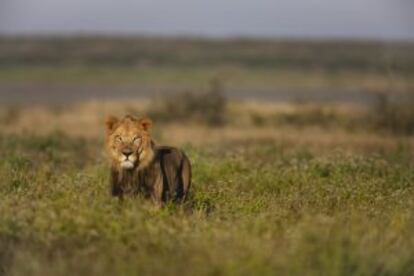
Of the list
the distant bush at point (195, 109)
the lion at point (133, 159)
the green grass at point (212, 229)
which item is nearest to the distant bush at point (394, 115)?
the distant bush at point (195, 109)

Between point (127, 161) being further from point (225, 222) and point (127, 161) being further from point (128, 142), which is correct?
point (225, 222)

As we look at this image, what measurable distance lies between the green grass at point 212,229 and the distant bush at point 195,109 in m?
19.3

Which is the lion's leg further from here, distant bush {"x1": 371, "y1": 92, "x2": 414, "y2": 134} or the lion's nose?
distant bush {"x1": 371, "y1": 92, "x2": 414, "y2": 134}

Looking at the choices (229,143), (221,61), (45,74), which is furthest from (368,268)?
(221,61)

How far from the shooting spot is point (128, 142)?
956cm

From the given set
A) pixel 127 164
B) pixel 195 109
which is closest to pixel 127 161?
pixel 127 164

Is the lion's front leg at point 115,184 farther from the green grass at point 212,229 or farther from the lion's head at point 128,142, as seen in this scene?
the green grass at point 212,229

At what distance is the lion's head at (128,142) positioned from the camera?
9531mm

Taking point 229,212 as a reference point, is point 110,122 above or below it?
above

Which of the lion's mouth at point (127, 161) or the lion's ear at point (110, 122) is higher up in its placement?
the lion's ear at point (110, 122)

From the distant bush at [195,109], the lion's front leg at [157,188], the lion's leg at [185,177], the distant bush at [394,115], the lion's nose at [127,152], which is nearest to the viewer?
the lion's nose at [127,152]

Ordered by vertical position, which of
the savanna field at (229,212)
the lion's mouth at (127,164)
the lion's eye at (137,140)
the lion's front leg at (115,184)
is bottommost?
the savanna field at (229,212)

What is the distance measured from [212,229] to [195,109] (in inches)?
931

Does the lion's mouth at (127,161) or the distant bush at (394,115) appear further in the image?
the distant bush at (394,115)
